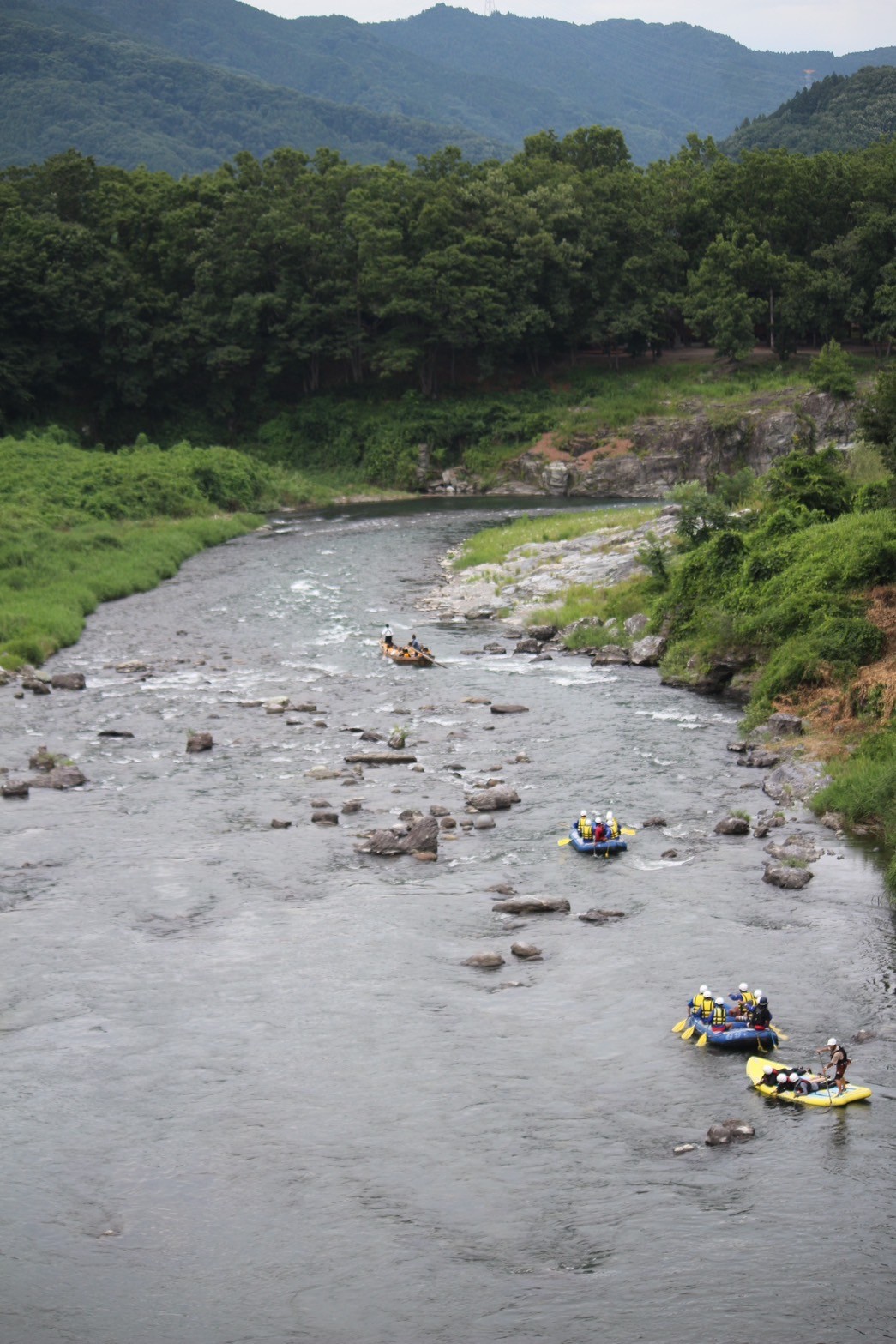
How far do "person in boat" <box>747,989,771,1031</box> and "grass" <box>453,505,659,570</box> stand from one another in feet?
135

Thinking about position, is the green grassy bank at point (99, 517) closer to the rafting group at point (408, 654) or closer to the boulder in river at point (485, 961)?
the rafting group at point (408, 654)

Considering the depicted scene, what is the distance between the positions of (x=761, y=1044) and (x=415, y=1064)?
4.99 meters

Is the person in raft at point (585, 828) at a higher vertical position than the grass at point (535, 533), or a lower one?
lower

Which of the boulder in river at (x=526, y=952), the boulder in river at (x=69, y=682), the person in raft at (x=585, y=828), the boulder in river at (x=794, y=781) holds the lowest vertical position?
the boulder in river at (x=69, y=682)

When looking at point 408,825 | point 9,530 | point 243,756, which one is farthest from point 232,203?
point 408,825

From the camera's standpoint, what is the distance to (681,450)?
8950 cm

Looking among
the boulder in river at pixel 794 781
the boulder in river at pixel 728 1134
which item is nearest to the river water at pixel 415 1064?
the boulder in river at pixel 728 1134

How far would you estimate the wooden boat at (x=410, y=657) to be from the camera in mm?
45094

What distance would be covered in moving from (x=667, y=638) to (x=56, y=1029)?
28.0 metres

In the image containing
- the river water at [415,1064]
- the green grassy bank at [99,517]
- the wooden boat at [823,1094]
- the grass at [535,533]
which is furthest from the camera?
the grass at [535,533]

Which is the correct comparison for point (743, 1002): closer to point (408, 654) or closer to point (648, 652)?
point (648, 652)

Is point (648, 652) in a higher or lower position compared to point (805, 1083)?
higher

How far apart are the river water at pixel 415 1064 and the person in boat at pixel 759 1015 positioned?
0.60 m

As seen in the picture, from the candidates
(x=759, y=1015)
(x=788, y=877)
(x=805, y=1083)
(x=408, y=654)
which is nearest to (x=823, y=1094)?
(x=805, y=1083)
